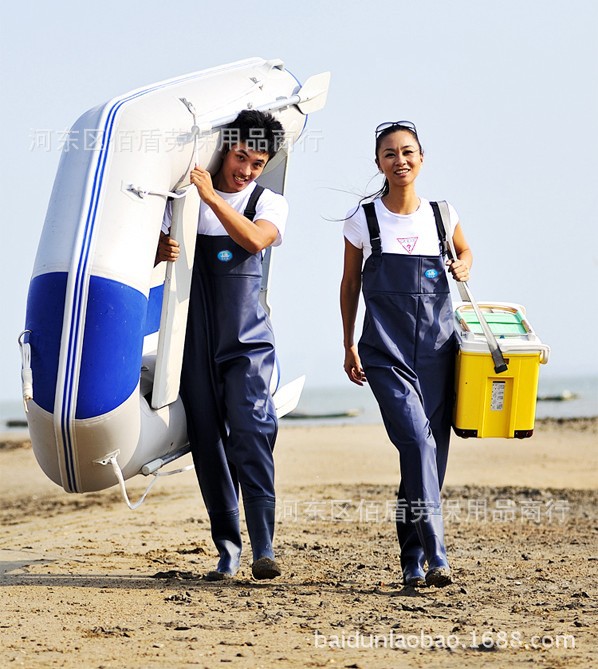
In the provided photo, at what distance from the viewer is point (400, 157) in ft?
17.4

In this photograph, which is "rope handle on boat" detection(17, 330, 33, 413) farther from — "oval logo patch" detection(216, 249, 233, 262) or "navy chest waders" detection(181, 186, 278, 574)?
"oval logo patch" detection(216, 249, 233, 262)

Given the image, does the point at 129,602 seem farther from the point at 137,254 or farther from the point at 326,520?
the point at 326,520

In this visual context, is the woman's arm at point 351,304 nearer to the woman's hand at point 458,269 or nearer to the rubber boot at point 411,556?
the woman's hand at point 458,269

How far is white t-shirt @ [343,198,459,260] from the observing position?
207 inches

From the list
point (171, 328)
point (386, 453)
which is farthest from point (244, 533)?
point (386, 453)

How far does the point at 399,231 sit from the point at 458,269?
334 mm

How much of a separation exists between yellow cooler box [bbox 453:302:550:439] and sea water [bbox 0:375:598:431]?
882cm

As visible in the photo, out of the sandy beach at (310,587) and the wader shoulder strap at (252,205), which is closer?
the sandy beach at (310,587)

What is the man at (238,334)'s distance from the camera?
5.30 metres

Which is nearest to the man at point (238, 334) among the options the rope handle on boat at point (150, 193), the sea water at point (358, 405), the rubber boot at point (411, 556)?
the rope handle on boat at point (150, 193)

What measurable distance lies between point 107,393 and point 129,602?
0.93 meters

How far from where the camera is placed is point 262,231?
5.22m

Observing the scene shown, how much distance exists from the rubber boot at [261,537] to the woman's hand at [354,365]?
77cm

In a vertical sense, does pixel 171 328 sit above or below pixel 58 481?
above
